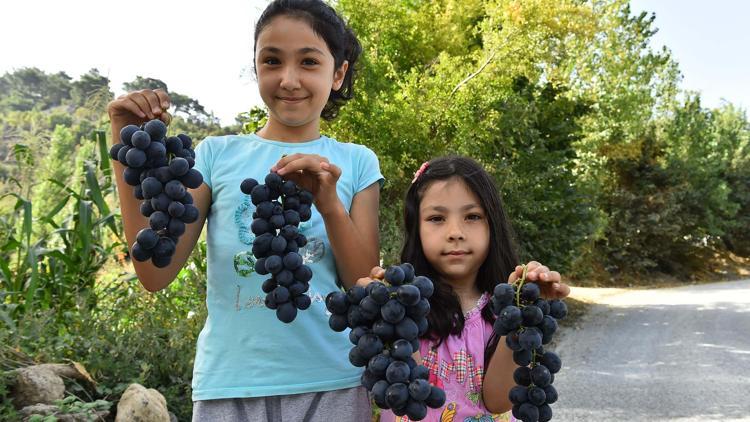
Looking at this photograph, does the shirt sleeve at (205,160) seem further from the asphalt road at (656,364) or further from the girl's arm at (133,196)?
the asphalt road at (656,364)

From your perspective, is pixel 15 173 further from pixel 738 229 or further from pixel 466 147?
pixel 738 229

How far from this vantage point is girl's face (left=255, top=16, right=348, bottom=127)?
1.67m

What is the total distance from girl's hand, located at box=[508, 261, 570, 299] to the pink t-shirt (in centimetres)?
47

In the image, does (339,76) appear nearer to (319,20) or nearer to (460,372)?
(319,20)

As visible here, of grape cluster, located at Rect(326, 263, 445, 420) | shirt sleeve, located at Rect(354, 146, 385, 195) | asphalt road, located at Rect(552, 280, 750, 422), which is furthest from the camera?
asphalt road, located at Rect(552, 280, 750, 422)

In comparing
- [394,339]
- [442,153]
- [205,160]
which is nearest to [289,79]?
[205,160]

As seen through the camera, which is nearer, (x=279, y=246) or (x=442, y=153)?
(x=279, y=246)

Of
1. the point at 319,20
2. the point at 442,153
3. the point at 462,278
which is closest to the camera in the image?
the point at 319,20

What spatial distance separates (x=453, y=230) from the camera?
6.15ft

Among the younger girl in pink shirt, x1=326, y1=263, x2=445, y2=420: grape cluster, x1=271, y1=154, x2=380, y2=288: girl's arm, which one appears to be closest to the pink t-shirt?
the younger girl in pink shirt

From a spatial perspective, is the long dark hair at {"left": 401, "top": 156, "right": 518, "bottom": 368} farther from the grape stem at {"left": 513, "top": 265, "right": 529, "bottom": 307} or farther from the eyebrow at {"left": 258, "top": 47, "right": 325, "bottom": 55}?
the eyebrow at {"left": 258, "top": 47, "right": 325, "bottom": 55}

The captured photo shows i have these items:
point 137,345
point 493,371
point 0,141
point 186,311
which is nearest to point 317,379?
point 493,371

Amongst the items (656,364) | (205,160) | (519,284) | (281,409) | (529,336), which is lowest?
(656,364)

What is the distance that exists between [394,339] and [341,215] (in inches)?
15.9
